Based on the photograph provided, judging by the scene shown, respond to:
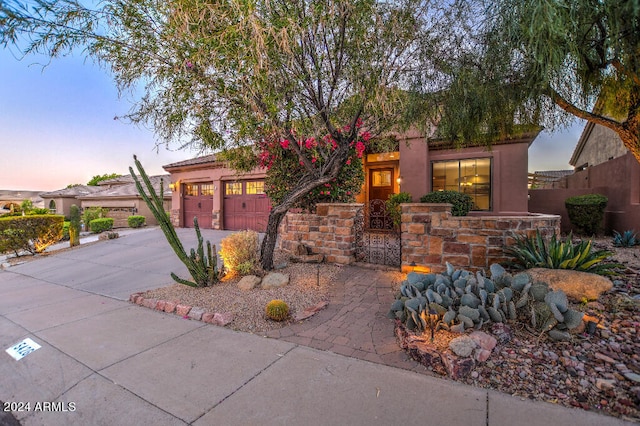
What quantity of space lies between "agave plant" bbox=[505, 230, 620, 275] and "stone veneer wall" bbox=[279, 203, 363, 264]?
303cm

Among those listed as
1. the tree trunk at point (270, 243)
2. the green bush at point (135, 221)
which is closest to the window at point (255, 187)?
the tree trunk at point (270, 243)

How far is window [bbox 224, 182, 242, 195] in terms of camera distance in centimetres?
1255

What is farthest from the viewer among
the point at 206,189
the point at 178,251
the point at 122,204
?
the point at 122,204

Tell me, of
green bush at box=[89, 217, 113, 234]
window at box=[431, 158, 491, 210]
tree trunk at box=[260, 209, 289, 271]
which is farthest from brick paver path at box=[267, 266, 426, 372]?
green bush at box=[89, 217, 113, 234]

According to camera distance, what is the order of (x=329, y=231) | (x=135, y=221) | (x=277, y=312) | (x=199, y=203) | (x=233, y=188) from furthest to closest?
(x=135, y=221) < (x=199, y=203) < (x=233, y=188) < (x=329, y=231) < (x=277, y=312)

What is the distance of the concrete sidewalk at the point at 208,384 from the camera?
6.63ft

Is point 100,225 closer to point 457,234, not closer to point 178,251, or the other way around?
point 178,251

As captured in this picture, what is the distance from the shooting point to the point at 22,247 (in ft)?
32.9

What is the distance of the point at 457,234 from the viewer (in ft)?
16.0

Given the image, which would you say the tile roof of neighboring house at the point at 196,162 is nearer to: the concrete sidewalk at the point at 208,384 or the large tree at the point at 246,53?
the large tree at the point at 246,53

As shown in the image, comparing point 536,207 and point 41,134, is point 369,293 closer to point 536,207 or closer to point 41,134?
point 536,207

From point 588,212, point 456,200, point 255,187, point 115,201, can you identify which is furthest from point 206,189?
point 588,212

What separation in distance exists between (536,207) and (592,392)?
34.9 feet

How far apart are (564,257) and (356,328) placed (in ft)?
9.86
